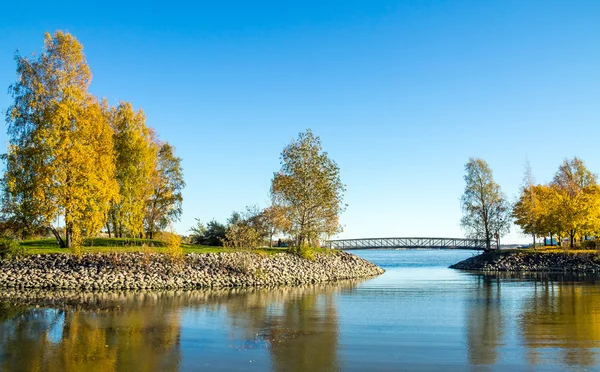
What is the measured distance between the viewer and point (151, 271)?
3192 centimetres

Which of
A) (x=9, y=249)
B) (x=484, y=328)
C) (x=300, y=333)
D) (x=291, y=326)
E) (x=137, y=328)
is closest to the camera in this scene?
(x=300, y=333)

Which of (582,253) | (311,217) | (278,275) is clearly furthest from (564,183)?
(278,275)

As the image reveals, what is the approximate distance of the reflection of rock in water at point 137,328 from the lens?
12.3 meters

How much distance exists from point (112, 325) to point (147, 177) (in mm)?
29521

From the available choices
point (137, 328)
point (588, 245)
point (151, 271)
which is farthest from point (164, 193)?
point (588, 245)

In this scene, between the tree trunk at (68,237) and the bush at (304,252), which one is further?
the bush at (304,252)

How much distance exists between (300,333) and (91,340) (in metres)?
6.26

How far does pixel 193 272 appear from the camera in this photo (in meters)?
33.2

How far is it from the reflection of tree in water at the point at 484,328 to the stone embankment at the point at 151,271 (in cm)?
1512

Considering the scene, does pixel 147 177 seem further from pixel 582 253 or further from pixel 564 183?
pixel 564 183

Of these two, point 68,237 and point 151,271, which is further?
point 68,237

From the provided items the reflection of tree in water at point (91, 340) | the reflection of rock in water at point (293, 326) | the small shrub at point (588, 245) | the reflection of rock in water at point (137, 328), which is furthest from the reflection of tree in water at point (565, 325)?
the small shrub at point (588, 245)

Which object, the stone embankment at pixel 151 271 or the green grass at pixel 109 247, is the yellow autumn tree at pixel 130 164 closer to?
the green grass at pixel 109 247

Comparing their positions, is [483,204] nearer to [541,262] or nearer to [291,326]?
[541,262]
